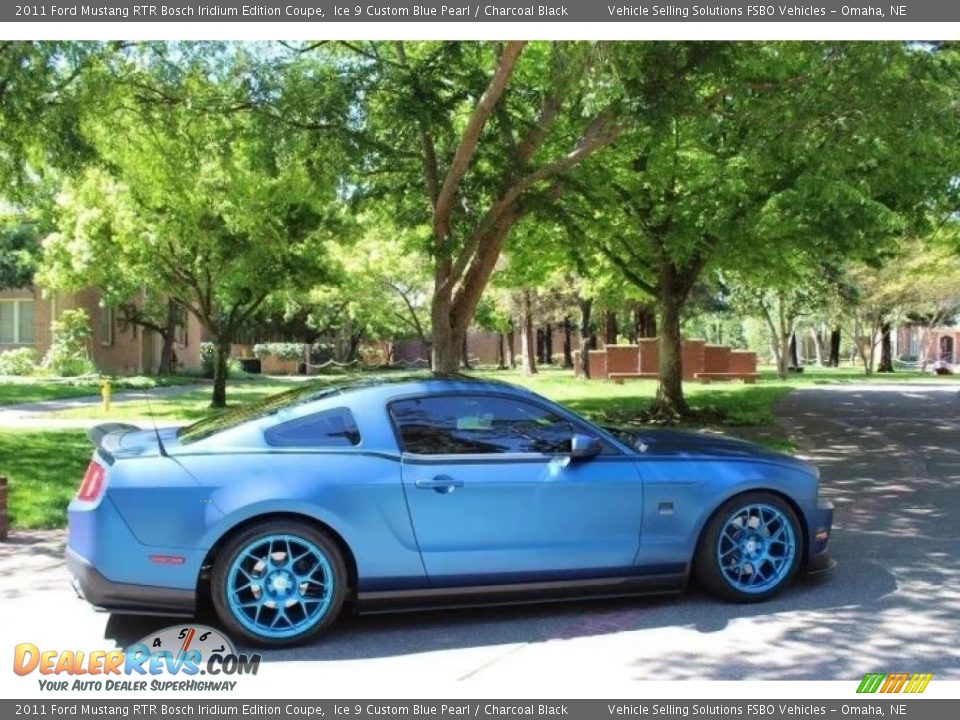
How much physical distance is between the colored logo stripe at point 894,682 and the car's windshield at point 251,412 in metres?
3.27

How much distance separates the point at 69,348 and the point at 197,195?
14.6 metres

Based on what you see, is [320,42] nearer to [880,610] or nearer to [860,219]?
[860,219]

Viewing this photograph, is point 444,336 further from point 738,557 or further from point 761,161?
point 738,557

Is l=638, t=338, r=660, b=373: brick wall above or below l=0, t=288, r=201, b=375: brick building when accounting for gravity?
below

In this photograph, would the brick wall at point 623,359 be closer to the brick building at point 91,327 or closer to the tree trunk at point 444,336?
the brick building at point 91,327

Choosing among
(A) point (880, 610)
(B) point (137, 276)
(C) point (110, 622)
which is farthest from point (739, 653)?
(B) point (137, 276)

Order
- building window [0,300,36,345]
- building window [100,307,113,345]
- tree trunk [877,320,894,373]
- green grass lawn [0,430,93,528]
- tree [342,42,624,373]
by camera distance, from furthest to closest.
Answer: tree trunk [877,320,894,373] → building window [100,307,113,345] → building window [0,300,36,345] → tree [342,42,624,373] → green grass lawn [0,430,93,528]

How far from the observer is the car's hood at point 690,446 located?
567 centimetres

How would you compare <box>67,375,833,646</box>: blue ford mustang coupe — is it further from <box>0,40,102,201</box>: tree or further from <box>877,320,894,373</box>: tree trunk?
<box>877,320,894,373</box>: tree trunk

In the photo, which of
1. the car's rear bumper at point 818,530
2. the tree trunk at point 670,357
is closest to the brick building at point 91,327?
the tree trunk at point 670,357

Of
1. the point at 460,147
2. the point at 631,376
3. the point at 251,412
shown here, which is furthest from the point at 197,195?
the point at 631,376

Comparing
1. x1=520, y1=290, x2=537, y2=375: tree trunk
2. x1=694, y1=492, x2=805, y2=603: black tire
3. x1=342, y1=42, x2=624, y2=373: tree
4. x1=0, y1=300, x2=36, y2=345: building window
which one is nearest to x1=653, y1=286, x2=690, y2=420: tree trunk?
x1=342, y1=42, x2=624, y2=373: tree

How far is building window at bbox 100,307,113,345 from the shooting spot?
31953 millimetres

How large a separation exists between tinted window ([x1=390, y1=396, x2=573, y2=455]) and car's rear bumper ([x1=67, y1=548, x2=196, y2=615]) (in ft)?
4.79
